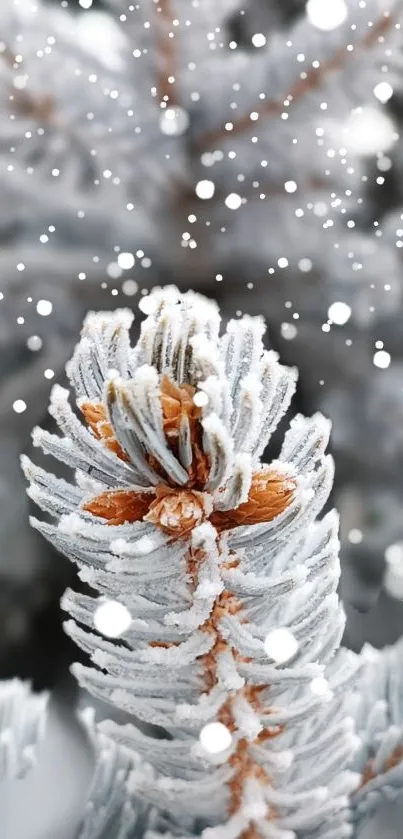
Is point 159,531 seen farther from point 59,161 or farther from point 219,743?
point 59,161

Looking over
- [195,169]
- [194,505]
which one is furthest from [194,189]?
[194,505]

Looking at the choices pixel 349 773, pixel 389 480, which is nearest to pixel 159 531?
pixel 349 773

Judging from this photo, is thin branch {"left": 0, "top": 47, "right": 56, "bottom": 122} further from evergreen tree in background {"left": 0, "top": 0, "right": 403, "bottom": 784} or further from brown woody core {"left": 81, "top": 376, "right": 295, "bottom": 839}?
brown woody core {"left": 81, "top": 376, "right": 295, "bottom": 839}

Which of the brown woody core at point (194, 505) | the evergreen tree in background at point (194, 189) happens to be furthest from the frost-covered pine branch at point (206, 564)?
the evergreen tree in background at point (194, 189)

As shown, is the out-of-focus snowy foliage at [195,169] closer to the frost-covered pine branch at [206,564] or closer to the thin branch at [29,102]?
the thin branch at [29,102]

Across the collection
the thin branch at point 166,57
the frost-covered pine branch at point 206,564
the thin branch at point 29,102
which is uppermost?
the thin branch at point 166,57

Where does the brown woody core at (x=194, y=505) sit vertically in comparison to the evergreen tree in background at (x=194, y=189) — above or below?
below

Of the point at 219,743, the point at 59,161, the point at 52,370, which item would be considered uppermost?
the point at 59,161
